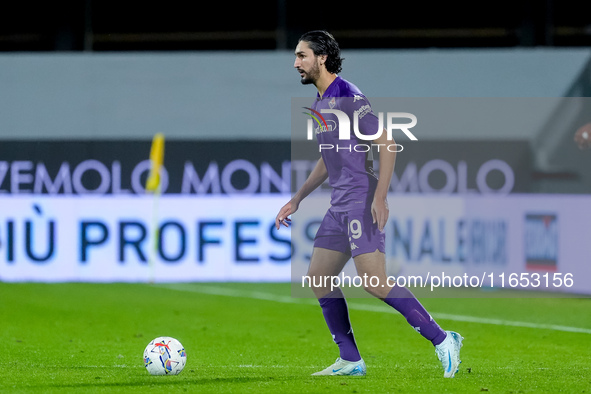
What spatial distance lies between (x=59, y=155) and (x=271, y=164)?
362 centimetres

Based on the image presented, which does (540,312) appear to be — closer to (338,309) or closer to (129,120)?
(338,309)

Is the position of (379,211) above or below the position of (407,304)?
above

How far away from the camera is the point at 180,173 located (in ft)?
60.5

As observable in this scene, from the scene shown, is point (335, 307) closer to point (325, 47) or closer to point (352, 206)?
point (352, 206)

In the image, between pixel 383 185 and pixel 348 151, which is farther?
pixel 348 151

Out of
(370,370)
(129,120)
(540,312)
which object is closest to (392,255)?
(540,312)

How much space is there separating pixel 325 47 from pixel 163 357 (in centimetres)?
231

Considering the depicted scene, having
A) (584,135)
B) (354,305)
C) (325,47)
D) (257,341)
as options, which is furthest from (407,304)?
(584,135)

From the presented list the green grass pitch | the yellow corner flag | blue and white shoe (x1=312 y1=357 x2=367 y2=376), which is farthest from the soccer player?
the yellow corner flag

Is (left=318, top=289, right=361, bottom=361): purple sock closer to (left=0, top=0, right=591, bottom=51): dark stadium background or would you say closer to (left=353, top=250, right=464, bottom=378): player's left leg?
(left=353, top=250, right=464, bottom=378): player's left leg

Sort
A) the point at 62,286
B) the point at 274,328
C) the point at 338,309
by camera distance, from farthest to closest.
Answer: the point at 62,286 → the point at 274,328 → the point at 338,309

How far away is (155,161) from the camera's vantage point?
18.0 m

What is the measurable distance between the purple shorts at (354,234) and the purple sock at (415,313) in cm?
29

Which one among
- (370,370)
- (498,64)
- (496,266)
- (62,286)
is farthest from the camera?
(498,64)
